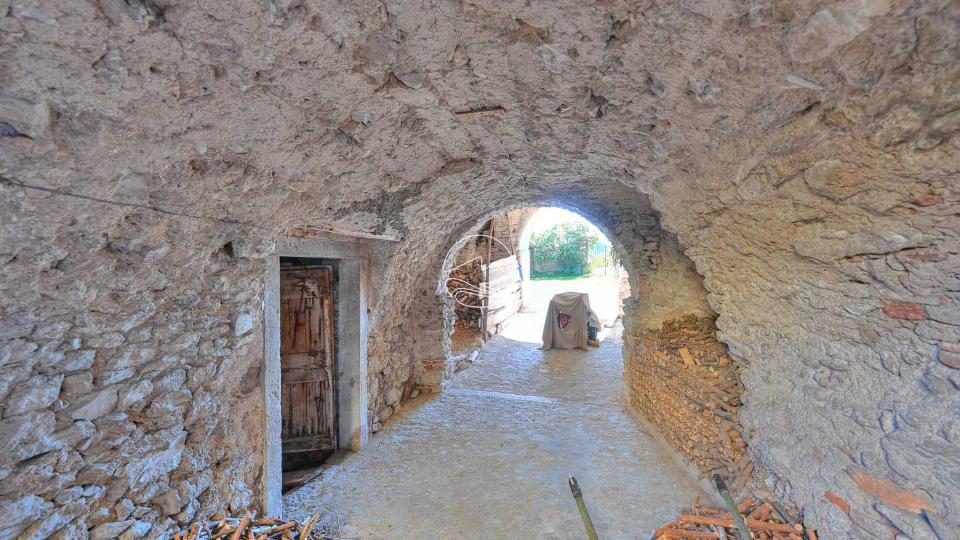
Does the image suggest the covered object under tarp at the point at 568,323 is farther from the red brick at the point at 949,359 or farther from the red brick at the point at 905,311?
the red brick at the point at 949,359

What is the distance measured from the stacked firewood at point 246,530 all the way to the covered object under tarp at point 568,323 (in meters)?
6.48

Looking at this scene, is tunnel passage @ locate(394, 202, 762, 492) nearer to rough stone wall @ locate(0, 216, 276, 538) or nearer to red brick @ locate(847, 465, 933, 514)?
red brick @ locate(847, 465, 933, 514)

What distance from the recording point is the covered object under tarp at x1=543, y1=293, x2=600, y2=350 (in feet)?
27.7

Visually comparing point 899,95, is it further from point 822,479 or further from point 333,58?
point 822,479

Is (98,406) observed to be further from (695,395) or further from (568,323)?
(568,323)

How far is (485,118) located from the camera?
2176 mm

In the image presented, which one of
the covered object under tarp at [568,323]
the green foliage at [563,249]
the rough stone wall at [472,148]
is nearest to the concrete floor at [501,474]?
the rough stone wall at [472,148]

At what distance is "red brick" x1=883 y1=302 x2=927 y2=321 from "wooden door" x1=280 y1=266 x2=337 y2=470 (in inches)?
154

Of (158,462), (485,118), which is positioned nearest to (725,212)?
(485,118)

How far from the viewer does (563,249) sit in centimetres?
2205

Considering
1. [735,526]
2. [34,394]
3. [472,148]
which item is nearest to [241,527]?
[34,394]

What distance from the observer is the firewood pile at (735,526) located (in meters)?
2.38

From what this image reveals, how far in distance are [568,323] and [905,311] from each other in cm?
691

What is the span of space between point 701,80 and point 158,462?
2870 mm
